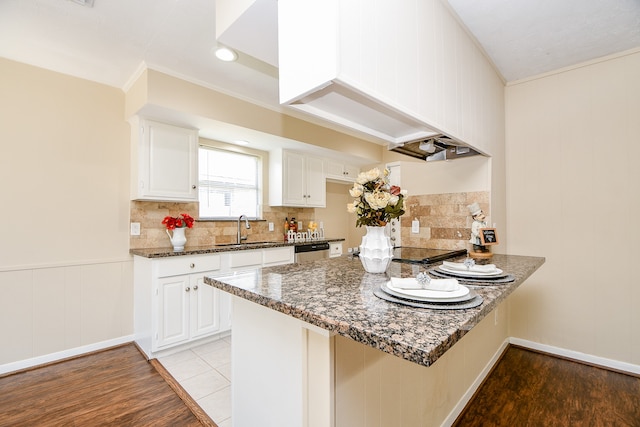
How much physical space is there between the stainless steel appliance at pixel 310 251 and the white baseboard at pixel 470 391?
6.78 feet

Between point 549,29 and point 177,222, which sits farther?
point 177,222

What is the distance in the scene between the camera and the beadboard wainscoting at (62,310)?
7.33ft

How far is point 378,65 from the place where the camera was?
1151mm

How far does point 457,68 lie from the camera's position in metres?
1.83

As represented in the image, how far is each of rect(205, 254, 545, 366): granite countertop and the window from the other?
7.07 ft

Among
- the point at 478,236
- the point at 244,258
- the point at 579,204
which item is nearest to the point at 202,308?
the point at 244,258

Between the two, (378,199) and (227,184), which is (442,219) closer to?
(378,199)

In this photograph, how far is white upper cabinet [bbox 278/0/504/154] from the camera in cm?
100

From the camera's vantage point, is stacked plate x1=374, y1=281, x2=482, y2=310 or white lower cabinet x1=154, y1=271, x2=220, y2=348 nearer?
stacked plate x1=374, y1=281, x2=482, y2=310

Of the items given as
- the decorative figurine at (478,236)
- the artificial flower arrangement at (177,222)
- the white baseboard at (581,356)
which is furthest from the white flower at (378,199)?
the white baseboard at (581,356)

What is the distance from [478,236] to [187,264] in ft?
8.05

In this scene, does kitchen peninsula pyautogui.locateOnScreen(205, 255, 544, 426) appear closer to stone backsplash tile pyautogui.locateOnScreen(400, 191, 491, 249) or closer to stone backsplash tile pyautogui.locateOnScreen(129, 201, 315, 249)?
stone backsplash tile pyautogui.locateOnScreen(400, 191, 491, 249)

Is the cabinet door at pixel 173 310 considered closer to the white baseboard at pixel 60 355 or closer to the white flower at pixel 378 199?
the white baseboard at pixel 60 355

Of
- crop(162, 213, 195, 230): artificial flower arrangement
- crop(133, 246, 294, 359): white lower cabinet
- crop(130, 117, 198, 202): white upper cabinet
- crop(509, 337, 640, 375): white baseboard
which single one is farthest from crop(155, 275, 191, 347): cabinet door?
crop(509, 337, 640, 375): white baseboard
